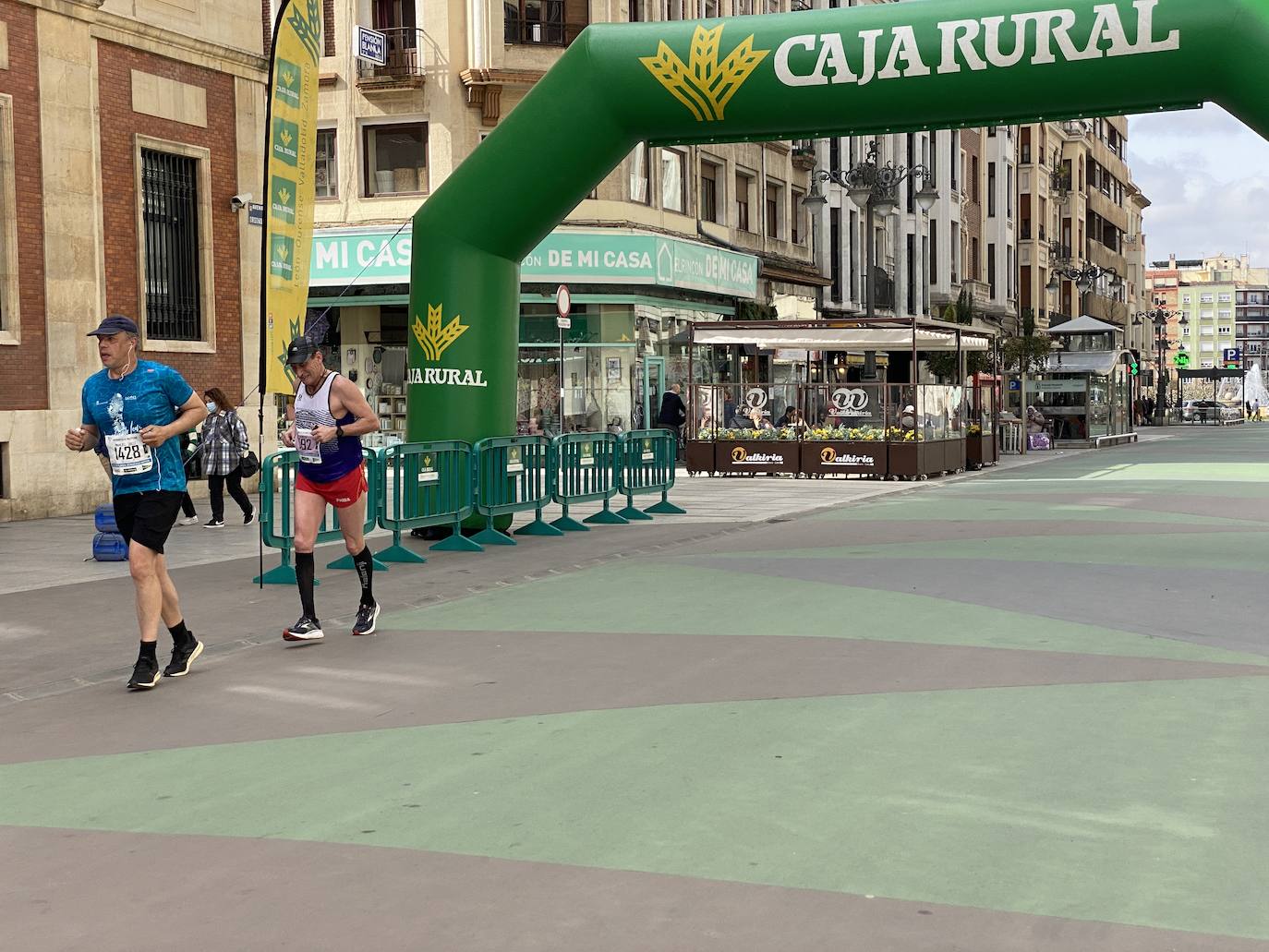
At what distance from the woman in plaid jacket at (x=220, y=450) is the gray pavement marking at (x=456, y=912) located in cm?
1286

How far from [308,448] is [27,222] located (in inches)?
440

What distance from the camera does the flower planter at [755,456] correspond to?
28641 millimetres

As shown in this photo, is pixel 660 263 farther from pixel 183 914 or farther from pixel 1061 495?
pixel 183 914

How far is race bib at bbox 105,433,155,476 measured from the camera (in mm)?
8039

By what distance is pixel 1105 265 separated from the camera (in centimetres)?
9250

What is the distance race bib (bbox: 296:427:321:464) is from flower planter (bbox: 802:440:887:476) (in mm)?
19213

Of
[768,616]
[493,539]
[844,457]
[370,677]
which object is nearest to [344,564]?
[493,539]

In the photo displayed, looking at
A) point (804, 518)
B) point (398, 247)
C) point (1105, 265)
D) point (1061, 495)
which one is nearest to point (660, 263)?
point (398, 247)

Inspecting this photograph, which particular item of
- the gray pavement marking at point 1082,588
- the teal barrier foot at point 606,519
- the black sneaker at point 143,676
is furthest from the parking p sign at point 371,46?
the black sneaker at point 143,676

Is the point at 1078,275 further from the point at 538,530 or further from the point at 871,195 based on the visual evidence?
the point at 538,530

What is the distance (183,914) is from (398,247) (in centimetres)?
2875

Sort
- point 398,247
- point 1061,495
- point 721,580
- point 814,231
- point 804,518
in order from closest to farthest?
point 721,580, point 804,518, point 1061,495, point 398,247, point 814,231

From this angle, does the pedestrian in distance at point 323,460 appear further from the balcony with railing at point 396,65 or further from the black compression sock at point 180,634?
the balcony with railing at point 396,65

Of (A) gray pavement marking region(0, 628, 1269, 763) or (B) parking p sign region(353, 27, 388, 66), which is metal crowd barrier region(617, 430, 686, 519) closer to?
(A) gray pavement marking region(0, 628, 1269, 763)
